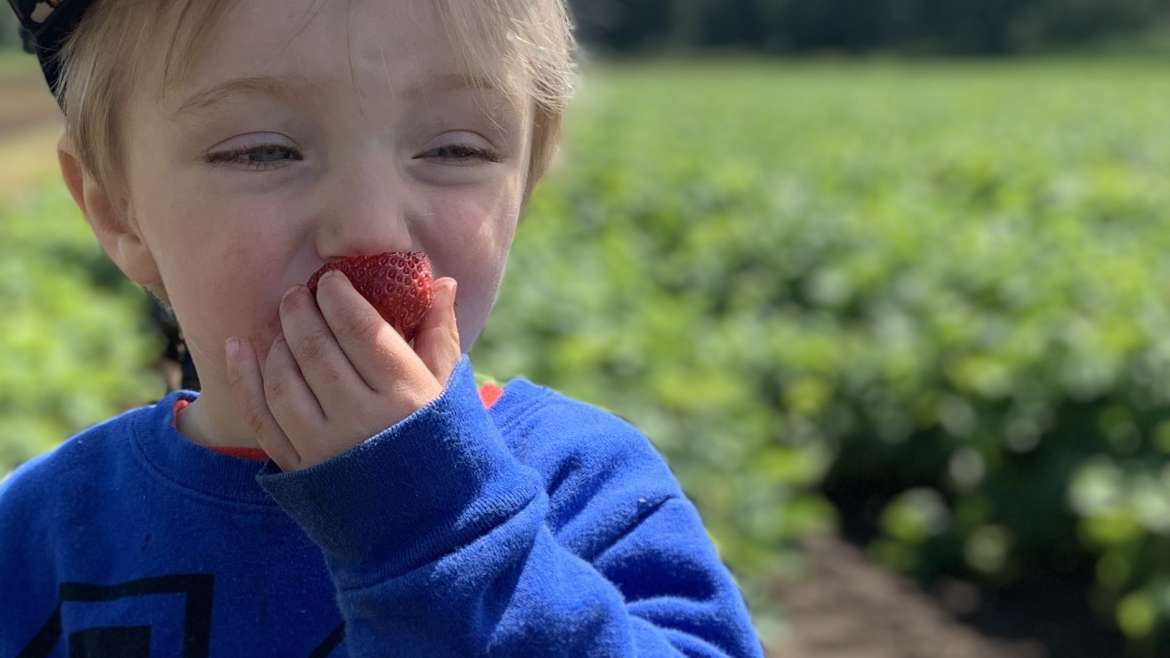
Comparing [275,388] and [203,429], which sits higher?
[275,388]

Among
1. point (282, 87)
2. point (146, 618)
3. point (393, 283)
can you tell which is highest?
point (282, 87)

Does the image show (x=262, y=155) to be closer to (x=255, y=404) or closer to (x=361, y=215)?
(x=361, y=215)

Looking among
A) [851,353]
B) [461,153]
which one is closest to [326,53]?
[461,153]

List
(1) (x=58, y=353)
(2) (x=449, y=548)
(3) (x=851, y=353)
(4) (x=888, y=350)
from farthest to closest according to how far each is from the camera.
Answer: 1. (3) (x=851, y=353)
2. (4) (x=888, y=350)
3. (1) (x=58, y=353)
4. (2) (x=449, y=548)

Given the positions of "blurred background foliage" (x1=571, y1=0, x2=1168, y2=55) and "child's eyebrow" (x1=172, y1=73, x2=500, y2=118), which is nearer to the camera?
"child's eyebrow" (x1=172, y1=73, x2=500, y2=118)

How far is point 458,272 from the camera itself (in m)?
1.34

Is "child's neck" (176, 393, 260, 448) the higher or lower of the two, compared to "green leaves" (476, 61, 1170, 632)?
higher

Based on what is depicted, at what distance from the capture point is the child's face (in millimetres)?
1270

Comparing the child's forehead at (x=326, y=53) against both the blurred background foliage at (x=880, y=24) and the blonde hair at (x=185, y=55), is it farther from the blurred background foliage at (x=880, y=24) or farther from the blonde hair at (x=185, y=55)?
the blurred background foliage at (x=880, y=24)

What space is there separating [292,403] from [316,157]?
8.4 inches

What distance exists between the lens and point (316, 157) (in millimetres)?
1287

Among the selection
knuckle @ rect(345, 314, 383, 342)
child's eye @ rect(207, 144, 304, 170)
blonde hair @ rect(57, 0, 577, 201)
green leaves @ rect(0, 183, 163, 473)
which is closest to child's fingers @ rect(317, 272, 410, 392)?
knuckle @ rect(345, 314, 383, 342)

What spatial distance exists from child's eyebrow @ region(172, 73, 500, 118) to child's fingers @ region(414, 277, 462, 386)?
0.56 feet

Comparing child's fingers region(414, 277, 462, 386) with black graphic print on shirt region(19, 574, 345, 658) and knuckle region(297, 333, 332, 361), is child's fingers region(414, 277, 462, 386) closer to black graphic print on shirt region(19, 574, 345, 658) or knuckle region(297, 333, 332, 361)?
knuckle region(297, 333, 332, 361)
